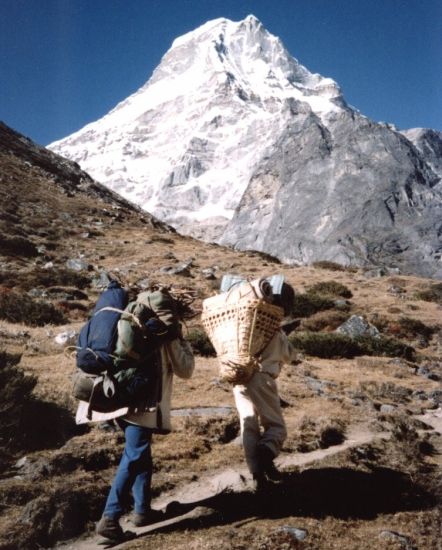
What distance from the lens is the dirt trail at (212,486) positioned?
4.32 m

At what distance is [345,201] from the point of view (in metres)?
106

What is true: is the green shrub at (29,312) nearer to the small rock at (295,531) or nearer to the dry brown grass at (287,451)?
the dry brown grass at (287,451)

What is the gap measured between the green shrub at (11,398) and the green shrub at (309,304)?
41.0ft

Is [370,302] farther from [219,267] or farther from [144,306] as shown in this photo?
[144,306]

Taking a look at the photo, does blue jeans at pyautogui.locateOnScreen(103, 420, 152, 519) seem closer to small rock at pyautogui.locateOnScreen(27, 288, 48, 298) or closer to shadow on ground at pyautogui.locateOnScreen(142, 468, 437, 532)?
shadow on ground at pyautogui.locateOnScreen(142, 468, 437, 532)

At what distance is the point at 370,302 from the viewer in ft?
70.2

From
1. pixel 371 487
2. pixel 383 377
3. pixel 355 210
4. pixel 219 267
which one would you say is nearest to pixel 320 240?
pixel 355 210

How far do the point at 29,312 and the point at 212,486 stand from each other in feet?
35.8

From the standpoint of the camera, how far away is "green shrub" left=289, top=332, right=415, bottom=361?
14.2m

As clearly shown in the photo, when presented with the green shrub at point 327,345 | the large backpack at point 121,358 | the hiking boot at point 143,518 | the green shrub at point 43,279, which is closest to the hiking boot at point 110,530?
the hiking boot at point 143,518

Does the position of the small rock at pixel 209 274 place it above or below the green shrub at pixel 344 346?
above

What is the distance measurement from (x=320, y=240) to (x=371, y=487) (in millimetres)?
98653

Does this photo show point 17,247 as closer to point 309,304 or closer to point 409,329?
point 309,304

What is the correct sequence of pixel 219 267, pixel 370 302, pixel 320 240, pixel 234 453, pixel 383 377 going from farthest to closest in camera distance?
pixel 320 240, pixel 219 267, pixel 370 302, pixel 383 377, pixel 234 453
